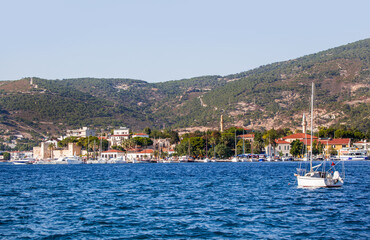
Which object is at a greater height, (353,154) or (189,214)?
(353,154)

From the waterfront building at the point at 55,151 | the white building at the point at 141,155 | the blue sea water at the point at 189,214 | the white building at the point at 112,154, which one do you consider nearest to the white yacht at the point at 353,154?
the white building at the point at 141,155

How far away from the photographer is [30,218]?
1178 inches

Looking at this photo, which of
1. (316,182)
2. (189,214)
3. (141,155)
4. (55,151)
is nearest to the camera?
(189,214)

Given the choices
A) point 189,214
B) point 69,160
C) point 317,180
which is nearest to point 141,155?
point 69,160

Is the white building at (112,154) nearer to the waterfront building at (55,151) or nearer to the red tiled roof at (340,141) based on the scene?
the waterfront building at (55,151)

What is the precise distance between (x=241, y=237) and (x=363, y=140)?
148100 millimetres

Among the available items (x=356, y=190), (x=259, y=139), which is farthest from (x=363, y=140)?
(x=356, y=190)

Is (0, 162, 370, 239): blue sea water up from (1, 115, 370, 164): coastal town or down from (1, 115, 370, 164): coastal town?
down

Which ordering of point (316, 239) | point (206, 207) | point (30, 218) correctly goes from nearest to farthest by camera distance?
point (316, 239) → point (30, 218) → point (206, 207)

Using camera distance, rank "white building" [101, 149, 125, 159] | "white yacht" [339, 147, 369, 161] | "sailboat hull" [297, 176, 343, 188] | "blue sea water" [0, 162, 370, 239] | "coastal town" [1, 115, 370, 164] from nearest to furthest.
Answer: "blue sea water" [0, 162, 370, 239]
"sailboat hull" [297, 176, 343, 188]
"white yacht" [339, 147, 369, 161]
"coastal town" [1, 115, 370, 164]
"white building" [101, 149, 125, 159]

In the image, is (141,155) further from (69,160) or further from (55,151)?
(55,151)

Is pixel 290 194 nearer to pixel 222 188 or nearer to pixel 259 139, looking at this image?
pixel 222 188

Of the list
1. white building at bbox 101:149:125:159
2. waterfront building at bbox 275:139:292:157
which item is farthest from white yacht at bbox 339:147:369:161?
white building at bbox 101:149:125:159

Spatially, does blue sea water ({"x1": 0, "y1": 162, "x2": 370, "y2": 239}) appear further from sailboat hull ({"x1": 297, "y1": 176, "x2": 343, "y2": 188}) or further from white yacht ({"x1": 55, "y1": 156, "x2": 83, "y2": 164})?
white yacht ({"x1": 55, "y1": 156, "x2": 83, "y2": 164})
